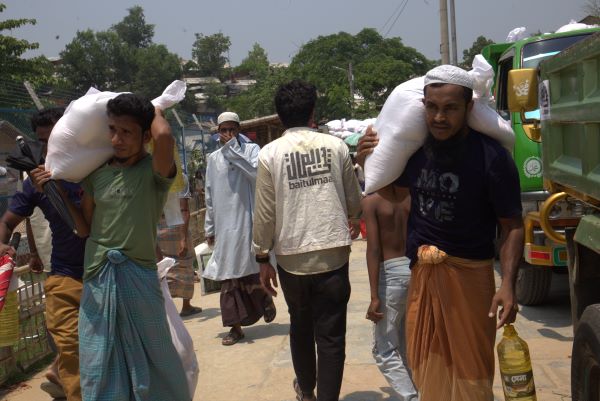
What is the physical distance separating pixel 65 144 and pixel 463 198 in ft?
5.96

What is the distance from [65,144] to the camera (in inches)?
126

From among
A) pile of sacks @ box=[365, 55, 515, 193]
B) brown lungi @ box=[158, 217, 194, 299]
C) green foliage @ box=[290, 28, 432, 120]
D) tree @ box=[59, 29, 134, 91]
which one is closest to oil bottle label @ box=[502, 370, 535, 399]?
pile of sacks @ box=[365, 55, 515, 193]

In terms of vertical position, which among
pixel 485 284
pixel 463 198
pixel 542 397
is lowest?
pixel 542 397

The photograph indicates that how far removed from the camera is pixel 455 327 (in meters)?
2.81

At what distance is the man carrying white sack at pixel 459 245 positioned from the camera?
2721mm

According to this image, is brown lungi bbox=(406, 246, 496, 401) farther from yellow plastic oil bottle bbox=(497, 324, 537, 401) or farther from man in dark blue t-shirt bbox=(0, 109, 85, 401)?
man in dark blue t-shirt bbox=(0, 109, 85, 401)

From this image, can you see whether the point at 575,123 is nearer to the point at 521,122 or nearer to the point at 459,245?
the point at 459,245

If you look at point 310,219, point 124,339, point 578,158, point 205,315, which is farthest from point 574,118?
point 205,315

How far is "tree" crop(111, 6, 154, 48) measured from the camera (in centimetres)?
10412

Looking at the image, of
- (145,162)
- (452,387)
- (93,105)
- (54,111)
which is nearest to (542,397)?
(452,387)

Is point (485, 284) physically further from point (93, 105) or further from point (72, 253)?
point (72, 253)

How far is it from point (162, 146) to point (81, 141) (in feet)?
1.31

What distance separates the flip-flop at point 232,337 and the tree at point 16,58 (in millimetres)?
18093

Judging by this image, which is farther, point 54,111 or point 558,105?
point 54,111
